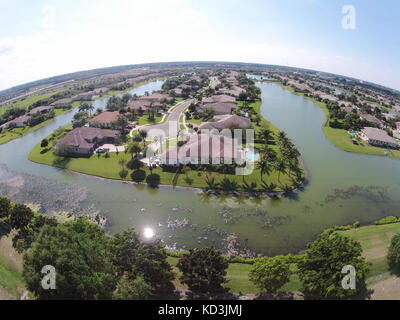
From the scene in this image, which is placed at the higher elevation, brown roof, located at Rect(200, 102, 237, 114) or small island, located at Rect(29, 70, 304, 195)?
brown roof, located at Rect(200, 102, 237, 114)

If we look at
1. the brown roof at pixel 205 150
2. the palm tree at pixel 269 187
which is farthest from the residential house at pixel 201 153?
the palm tree at pixel 269 187

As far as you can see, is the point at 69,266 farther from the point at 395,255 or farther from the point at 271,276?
the point at 395,255

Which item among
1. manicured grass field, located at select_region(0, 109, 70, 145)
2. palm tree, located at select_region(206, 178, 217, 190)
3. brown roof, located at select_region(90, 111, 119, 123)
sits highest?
brown roof, located at select_region(90, 111, 119, 123)

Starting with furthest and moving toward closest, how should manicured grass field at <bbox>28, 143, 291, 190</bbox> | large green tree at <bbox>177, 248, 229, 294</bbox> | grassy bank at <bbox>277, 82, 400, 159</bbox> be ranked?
1. grassy bank at <bbox>277, 82, 400, 159</bbox>
2. manicured grass field at <bbox>28, 143, 291, 190</bbox>
3. large green tree at <bbox>177, 248, 229, 294</bbox>

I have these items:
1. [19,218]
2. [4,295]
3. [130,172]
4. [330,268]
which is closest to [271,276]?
[330,268]

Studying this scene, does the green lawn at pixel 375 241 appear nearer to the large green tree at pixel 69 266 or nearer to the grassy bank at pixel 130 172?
the grassy bank at pixel 130 172

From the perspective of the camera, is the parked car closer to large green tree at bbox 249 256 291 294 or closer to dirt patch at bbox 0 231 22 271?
dirt patch at bbox 0 231 22 271

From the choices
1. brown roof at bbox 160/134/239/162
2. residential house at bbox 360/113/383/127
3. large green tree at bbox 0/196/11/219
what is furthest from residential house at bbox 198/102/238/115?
large green tree at bbox 0/196/11/219
